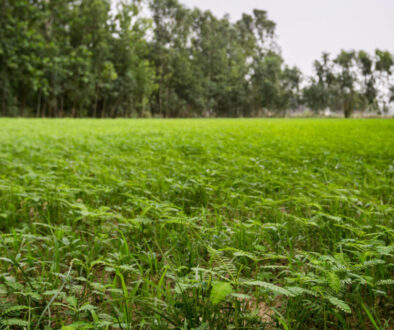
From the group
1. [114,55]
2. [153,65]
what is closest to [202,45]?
[153,65]

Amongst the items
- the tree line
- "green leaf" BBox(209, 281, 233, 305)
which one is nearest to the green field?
"green leaf" BBox(209, 281, 233, 305)

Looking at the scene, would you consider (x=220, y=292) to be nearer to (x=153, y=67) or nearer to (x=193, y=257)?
(x=193, y=257)

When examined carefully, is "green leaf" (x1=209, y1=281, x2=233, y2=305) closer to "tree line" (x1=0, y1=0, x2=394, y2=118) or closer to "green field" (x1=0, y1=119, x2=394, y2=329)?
"green field" (x1=0, y1=119, x2=394, y2=329)

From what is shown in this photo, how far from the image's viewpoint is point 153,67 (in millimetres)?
50000

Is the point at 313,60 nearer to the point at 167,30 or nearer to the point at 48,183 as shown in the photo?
the point at 167,30

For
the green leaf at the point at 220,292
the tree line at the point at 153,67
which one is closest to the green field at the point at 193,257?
the green leaf at the point at 220,292

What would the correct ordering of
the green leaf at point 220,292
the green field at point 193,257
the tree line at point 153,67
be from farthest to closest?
the tree line at point 153,67 → the green field at point 193,257 → the green leaf at point 220,292

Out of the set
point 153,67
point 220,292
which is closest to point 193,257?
point 220,292

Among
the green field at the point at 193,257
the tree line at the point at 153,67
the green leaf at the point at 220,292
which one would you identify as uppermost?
the tree line at the point at 153,67

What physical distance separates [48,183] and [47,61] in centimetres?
3552

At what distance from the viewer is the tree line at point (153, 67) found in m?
32.5

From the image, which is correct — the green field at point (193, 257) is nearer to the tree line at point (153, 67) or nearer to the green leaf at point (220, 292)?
the green leaf at point (220, 292)

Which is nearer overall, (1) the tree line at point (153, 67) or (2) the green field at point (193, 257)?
(2) the green field at point (193, 257)

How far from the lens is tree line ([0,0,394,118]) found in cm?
3253
